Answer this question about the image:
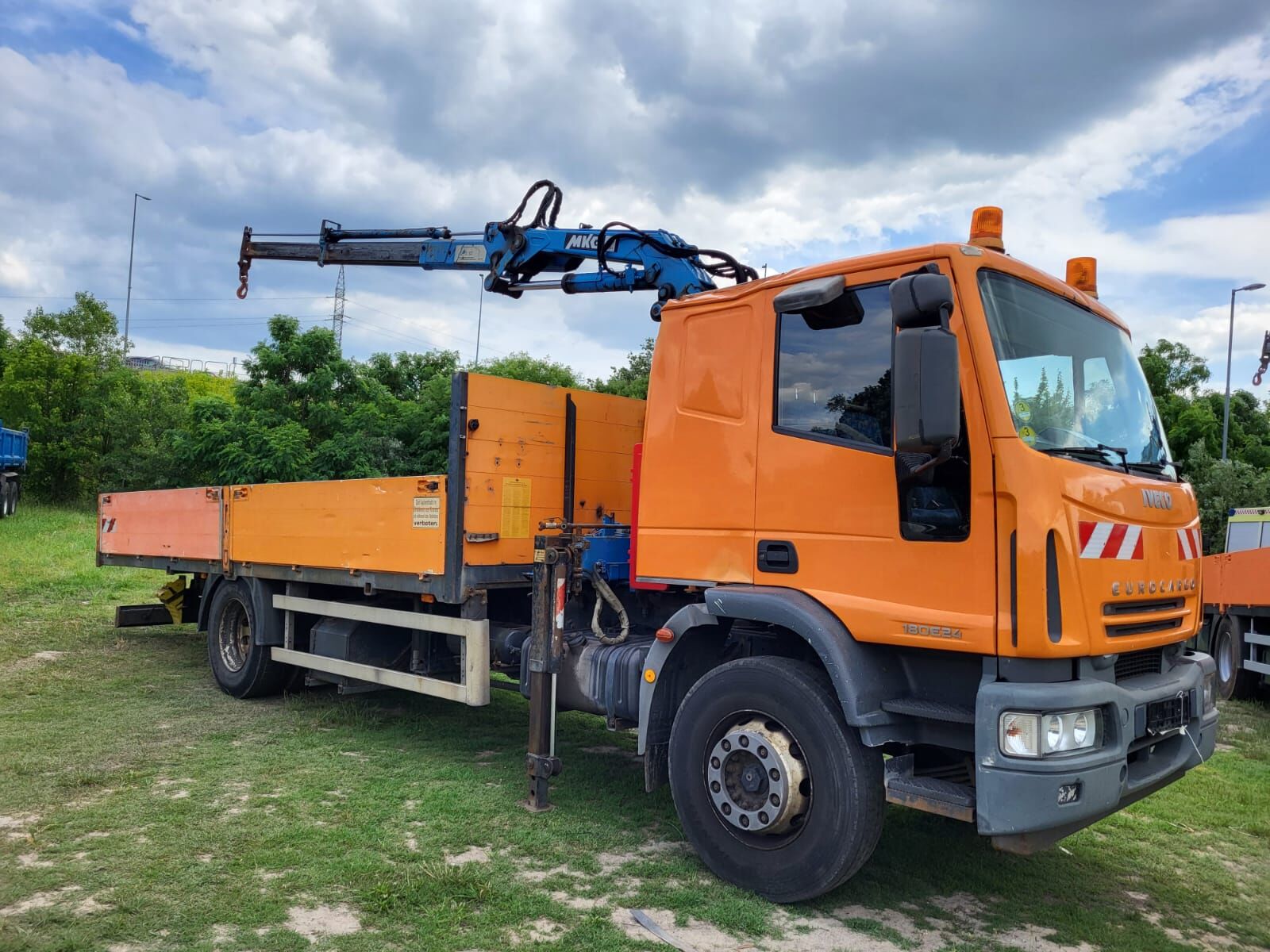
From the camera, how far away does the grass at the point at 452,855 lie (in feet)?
12.2

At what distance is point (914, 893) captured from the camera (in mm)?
4180

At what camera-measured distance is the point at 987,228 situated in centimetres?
405

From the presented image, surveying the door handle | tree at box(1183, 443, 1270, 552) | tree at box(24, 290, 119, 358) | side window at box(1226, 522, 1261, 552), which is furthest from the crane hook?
tree at box(24, 290, 119, 358)

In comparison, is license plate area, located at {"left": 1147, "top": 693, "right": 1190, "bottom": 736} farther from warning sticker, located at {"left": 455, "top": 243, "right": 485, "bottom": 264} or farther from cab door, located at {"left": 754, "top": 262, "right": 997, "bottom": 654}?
warning sticker, located at {"left": 455, "top": 243, "right": 485, "bottom": 264}

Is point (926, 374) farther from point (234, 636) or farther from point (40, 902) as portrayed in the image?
point (234, 636)

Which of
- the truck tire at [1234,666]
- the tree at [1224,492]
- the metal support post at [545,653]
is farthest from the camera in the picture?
the tree at [1224,492]

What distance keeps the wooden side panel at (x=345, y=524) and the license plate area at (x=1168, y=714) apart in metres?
3.72

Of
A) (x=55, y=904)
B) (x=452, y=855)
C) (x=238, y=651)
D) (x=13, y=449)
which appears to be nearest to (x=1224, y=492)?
(x=238, y=651)

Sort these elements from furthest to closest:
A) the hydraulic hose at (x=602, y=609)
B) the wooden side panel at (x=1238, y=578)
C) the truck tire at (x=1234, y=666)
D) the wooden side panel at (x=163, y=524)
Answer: the truck tire at (x=1234, y=666) < the wooden side panel at (x=1238, y=578) < the wooden side panel at (x=163, y=524) < the hydraulic hose at (x=602, y=609)

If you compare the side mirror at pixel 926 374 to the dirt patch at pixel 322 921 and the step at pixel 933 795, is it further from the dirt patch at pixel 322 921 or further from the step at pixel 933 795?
the dirt patch at pixel 322 921

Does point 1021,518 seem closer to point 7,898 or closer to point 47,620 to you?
point 7,898

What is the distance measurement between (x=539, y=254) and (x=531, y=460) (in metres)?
2.05

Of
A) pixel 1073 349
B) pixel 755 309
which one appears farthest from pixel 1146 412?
pixel 755 309

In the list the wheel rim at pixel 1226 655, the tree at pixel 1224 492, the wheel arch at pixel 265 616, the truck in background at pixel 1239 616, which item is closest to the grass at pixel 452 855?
the wheel arch at pixel 265 616
